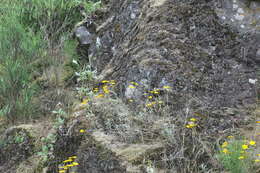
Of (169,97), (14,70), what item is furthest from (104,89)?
(14,70)

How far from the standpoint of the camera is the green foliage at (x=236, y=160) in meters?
2.51

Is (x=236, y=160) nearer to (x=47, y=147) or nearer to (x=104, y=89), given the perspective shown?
(x=104, y=89)

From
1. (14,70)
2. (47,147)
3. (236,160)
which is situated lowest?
(47,147)

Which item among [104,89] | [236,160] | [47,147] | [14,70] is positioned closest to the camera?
[236,160]

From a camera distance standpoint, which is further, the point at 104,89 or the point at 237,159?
the point at 104,89

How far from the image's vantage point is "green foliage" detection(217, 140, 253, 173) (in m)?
2.51

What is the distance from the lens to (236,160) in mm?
2545

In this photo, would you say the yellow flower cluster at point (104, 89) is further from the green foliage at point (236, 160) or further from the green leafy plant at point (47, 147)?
the green foliage at point (236, 160)

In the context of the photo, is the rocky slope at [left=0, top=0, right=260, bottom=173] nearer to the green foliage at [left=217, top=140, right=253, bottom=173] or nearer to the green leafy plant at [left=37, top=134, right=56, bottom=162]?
the green leafy plant at [left=37, top=134, right=56, bottom=162]

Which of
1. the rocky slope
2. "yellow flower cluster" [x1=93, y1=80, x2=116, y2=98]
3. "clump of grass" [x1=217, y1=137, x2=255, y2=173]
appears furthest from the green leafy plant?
"clump of grass" [x1=217, y1=137, x2=255, y2=173]

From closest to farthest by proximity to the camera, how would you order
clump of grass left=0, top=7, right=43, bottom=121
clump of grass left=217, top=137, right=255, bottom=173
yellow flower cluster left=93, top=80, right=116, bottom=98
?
clump of grass left=217, top=137, right=255, bottom=173 → yellow flower cluster left=93, top=80, right=116, bottom=98 → clump of grass left=0, top=7, right=43, bottom=121

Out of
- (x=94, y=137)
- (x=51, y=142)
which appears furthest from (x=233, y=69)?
(x=51, y=142)

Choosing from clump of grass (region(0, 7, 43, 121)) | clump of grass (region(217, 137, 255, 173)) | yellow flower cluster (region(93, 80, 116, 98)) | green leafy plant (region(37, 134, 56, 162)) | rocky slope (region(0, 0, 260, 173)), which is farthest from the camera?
clump of grass (region(0, 7, 43, 121))

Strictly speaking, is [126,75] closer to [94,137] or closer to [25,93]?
[94,137]
